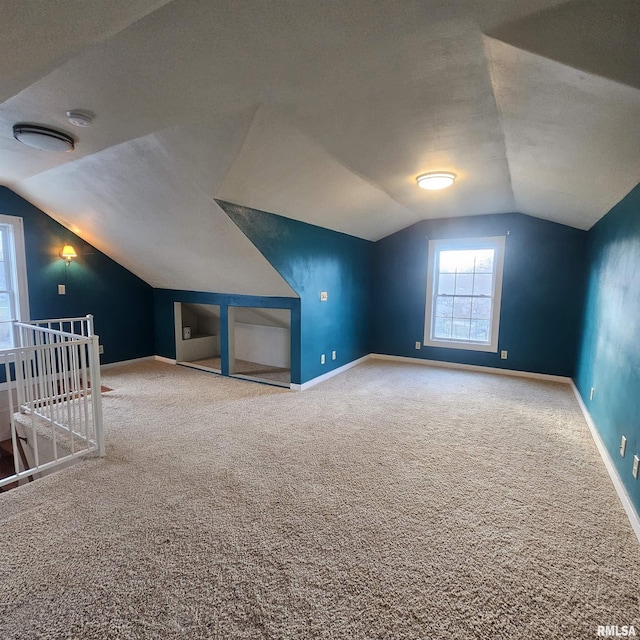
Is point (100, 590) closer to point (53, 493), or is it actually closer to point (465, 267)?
point (53, 493)

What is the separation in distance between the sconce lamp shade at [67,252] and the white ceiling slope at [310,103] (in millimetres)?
916

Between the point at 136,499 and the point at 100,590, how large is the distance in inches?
25.4

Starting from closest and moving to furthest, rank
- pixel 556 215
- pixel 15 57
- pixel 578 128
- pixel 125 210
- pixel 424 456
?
pixel 15 57 → pixel 578 128 → pixel 424 456 → pixel 125 210 → pixel 556 215

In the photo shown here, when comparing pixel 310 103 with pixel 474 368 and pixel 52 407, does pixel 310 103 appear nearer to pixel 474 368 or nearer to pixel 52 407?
pixel 52 407

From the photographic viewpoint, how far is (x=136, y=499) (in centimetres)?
211

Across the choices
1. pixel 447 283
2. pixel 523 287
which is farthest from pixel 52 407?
pixel 523 287

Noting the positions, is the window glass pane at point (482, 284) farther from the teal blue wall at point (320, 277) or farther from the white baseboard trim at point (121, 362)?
the white baseboard trim at point (121, 362)

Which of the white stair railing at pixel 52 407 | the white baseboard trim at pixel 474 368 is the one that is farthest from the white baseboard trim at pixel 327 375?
the white stair railing at pixel 52 407

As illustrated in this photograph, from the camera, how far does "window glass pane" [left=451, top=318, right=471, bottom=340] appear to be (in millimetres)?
5340

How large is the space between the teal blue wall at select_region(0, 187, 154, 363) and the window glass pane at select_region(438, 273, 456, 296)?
4.68 meters

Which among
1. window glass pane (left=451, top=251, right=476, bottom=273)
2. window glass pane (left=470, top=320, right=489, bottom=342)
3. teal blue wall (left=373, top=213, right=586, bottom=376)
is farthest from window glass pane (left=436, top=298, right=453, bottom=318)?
window glass pane (left=451, top=251, right=476, bottom=273)

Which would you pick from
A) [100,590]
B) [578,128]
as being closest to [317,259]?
[578,128]

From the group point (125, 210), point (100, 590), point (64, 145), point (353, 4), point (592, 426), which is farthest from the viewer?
point (125, 210)

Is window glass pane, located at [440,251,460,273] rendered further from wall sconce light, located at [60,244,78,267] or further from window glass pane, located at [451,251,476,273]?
wall sconce light, located at [60,244,78,267]
